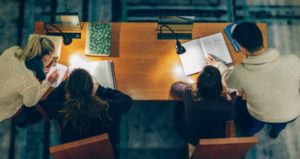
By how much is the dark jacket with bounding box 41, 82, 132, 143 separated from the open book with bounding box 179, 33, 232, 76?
565 mm

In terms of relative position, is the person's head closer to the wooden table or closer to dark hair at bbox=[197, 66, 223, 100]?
the wooden table

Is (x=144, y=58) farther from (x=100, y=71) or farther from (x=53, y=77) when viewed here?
(x=53, y=77)

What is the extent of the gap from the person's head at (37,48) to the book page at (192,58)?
1.07m

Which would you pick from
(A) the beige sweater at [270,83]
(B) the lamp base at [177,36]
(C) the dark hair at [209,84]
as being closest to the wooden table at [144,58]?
(B) the lamp base at [177,36]

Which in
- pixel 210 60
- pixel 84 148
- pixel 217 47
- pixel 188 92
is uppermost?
pixel 217 47

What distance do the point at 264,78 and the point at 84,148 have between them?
1354 mm

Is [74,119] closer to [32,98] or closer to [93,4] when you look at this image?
[32,98]

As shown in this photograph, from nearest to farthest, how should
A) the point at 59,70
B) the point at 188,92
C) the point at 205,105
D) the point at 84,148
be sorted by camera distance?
the point at 84,148 < the point at 205,105 < the point at 188,92 < the point at 59,70

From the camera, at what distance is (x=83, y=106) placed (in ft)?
7.76

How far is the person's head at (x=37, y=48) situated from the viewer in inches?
101

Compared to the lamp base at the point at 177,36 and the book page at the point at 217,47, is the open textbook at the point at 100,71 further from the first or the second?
the book page at the point at 217,47

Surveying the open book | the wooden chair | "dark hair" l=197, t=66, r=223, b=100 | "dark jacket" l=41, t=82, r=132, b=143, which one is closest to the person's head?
"dark jacket" l=41, t=82, r=132, b=143

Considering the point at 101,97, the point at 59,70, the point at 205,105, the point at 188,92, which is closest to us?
the point at 205,105

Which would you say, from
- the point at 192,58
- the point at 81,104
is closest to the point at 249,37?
the point at 192,58
